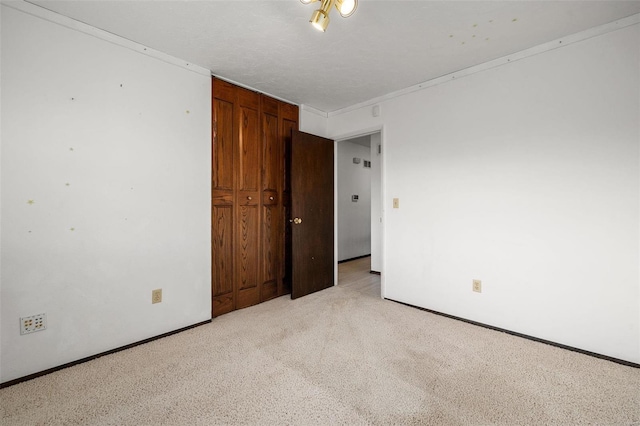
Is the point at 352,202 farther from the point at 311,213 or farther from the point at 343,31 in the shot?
the point at 343,31

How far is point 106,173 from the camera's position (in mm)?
2096

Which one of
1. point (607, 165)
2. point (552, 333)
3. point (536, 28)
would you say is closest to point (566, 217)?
point (607, 165)

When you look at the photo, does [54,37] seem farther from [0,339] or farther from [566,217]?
[566,217]

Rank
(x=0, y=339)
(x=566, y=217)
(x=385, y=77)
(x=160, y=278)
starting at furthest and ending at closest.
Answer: (x=385, y=77), (x=160, y=278), (x=566, y=217), (x=0, y=339)

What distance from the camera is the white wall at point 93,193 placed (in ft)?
5.78

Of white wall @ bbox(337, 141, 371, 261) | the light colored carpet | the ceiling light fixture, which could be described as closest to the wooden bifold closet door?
the light colored carpet

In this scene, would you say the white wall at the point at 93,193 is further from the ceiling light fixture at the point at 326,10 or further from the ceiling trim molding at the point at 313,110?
the ceiling light fixture at the point at 326,10

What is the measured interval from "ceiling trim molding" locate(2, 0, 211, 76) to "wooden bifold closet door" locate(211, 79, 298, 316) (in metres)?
0.35

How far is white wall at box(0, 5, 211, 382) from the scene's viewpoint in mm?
1762

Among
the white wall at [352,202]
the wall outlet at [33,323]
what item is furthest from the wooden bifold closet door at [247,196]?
the white wall at [352,202]

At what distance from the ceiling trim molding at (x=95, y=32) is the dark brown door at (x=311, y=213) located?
1.29 meters

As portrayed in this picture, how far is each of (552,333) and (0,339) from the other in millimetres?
3869

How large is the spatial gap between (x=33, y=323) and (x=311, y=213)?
2.56 meters

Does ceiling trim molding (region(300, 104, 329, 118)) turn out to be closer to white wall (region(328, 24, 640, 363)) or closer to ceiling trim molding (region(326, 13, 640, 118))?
ceiling trim molding (region(326, 13, 640, 118))
